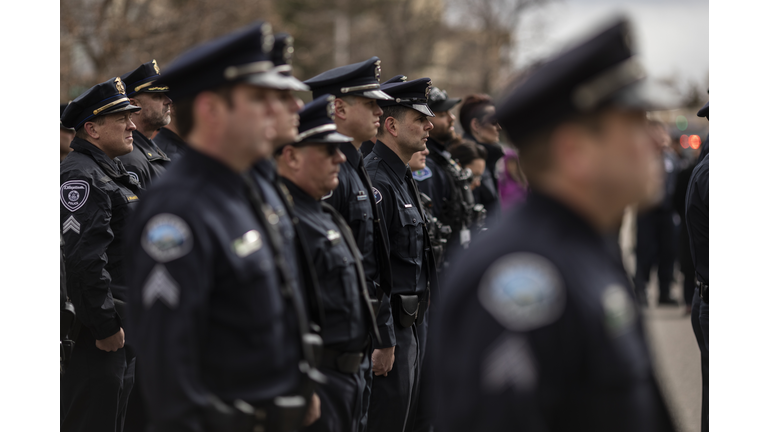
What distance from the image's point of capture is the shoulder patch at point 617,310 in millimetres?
1812

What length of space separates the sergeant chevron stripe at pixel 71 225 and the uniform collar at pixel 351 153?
160 centimetres

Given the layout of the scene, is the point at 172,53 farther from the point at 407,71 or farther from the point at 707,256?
the point at 407,71

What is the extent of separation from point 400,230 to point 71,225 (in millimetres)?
1920

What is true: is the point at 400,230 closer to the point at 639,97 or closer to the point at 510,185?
the point at 639,97

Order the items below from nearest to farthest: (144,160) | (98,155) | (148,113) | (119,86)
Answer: (98,155)
(119,86)
(144,160)
(148,113)

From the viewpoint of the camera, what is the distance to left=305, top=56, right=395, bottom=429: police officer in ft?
14.2

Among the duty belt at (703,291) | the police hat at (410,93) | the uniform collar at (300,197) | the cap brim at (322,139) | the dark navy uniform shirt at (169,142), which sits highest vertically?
the police hat at (410,93)

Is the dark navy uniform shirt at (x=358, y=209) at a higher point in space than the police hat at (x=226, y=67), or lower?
lower

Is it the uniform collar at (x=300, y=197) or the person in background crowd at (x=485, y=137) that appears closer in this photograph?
→ the uniform collar at (x=300, y=197)

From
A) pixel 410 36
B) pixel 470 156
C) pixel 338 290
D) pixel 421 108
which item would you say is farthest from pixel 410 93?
pixel 410 36

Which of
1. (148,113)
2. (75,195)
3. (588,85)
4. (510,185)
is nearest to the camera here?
(588,85)

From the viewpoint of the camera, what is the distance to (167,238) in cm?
228

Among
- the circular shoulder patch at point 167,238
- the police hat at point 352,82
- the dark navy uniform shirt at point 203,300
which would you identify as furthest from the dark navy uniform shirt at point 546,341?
the police hat at point 352,82

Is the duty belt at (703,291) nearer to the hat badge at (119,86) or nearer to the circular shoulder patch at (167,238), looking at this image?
the hat badge at (119,86)
